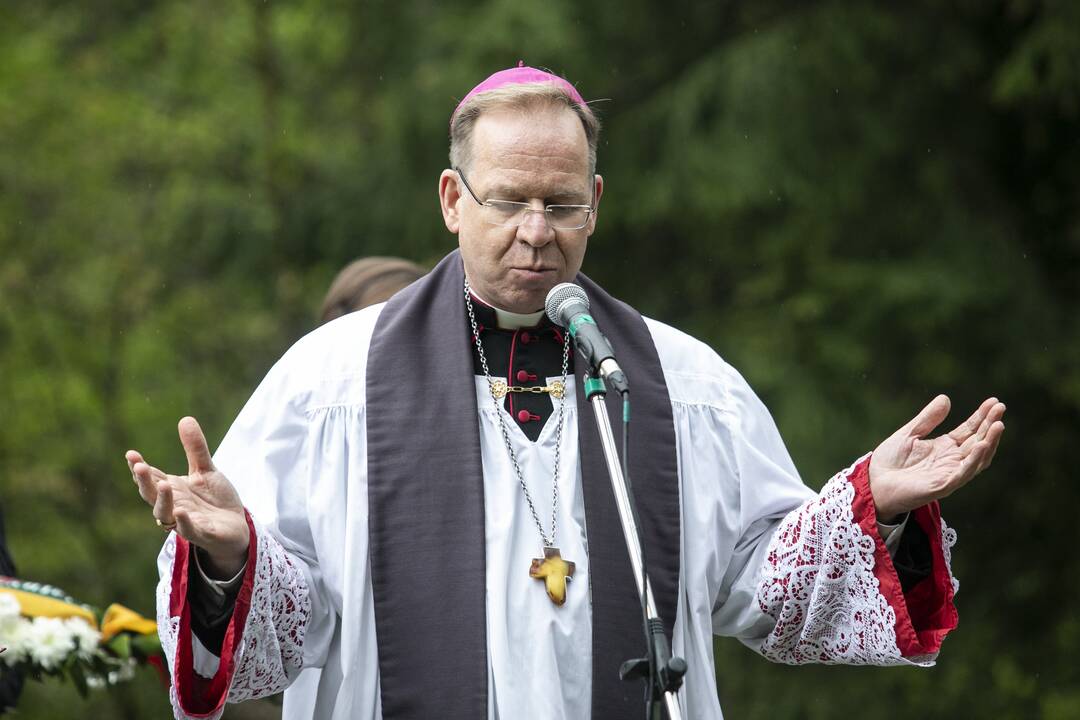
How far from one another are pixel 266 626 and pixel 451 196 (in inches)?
45.6

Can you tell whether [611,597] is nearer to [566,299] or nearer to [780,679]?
[566,299]

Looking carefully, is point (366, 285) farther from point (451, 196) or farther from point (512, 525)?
point (512, 525)

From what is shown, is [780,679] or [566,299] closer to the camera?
[566,299]

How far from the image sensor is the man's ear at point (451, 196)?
143 inches

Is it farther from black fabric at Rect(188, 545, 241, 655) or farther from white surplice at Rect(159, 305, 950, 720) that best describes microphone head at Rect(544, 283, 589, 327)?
black fabric at Rect(188, 545, 241, 655)

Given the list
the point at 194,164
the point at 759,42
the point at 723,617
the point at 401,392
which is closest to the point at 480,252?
the point at 401,392

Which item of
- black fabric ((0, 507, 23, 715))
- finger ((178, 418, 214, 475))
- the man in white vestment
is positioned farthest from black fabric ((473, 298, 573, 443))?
black fabric ((0, 507, 23, 715))

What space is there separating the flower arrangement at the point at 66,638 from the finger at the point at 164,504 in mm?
1356

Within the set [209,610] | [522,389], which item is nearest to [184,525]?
[209,610]

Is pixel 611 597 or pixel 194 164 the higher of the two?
pixel 194 164

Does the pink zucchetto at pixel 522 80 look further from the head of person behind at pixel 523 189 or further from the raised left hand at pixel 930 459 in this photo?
the raised left hand at pixel 930 459

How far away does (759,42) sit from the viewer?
8.65 meters

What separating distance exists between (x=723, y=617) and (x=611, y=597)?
41 centimetres

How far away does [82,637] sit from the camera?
14.2ft
